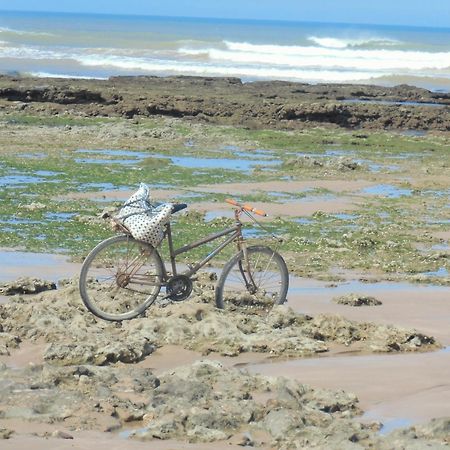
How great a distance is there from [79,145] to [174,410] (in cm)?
1686

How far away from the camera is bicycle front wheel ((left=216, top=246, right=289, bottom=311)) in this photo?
8.30 metres

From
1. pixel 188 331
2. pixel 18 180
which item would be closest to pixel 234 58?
pixel 18 180

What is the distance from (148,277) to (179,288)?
26cm

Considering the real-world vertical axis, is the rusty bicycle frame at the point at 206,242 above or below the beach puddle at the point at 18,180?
above

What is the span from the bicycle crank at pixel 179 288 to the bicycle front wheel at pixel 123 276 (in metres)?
0.09

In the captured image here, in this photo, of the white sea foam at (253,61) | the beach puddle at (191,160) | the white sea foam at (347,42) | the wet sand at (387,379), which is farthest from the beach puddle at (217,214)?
the white sea foam at (347,42)

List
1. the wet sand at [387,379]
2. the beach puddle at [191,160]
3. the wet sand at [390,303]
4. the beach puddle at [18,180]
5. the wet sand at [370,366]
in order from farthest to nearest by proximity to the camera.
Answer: the beach puddle at [191,160]
the beach puddle at [18,180]
the wet sand at [390,303]
the wet sand at [387,379]
the wet sand at [370,366]

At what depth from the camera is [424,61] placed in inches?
2618

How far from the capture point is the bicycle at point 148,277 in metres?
7.80

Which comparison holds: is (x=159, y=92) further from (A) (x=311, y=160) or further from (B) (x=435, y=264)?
(B) (x=435, y=264)

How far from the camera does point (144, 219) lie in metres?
7.93

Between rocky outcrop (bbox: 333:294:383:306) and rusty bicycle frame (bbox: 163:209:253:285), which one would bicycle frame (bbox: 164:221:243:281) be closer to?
rusty bicycle frame (bbox: 163:209:253:285)

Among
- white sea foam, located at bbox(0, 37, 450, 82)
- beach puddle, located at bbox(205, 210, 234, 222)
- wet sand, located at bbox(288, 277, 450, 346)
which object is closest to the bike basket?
wet sand, located at bbox(288, 277, 450, 346)

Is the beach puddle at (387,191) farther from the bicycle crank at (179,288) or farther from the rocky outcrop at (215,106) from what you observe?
the rocky outcrop at (215,106)
